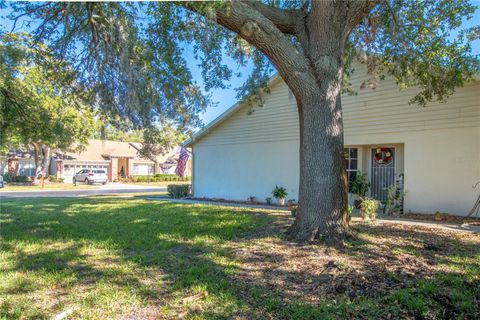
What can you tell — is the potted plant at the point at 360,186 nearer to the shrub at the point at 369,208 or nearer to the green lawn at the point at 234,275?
the shrub at the point at 369,208

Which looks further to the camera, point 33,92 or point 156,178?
point 156,178

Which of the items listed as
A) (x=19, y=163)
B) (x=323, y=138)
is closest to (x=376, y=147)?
(x=323, y=138)

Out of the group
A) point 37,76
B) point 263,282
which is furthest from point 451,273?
point 37,76

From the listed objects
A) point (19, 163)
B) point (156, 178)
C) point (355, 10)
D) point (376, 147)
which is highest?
point (355, 10)

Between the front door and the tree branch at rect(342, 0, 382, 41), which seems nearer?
the tree branch at rect(342, 0, 382, 41)

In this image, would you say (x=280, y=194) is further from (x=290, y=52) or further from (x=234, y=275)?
(x=234, y=275)

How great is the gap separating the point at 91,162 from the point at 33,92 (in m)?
30.5

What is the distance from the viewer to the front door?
11281mm

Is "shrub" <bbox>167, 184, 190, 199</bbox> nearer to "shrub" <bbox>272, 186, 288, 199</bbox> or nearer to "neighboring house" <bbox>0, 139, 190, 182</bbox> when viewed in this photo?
"shrub" <bbox>272, 186, 288, 199</bbox>

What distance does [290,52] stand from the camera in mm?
5891

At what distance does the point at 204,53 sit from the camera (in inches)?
335

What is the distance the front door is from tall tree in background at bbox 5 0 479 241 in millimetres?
3403

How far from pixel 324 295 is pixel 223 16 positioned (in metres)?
4.43

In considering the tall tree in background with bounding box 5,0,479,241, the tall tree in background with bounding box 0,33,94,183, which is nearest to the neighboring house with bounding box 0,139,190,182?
the tall tree in background with bounding box 0,33,94,183
